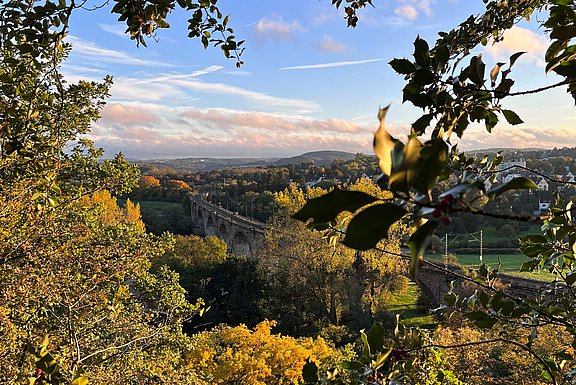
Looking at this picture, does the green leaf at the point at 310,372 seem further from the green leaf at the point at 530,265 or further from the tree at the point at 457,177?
the green leaf at the point at 530,265

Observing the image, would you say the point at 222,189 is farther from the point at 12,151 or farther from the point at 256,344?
the point at 12,151

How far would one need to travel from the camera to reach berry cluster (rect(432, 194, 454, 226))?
0.46 metres

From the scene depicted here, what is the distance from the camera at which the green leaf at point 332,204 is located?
0.45 meters

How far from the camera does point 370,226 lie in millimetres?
464

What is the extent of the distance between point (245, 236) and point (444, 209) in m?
28.7

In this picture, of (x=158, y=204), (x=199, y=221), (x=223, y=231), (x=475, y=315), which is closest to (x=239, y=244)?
(x=223, y=231)

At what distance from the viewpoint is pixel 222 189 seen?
50031 mm

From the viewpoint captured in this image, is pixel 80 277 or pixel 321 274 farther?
pixel 321 274

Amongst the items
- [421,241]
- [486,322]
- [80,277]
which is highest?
[421,241]

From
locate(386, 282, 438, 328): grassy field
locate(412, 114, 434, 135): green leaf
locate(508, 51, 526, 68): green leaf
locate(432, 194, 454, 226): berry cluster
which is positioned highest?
locate(508, 51, 526, 68): green leaf

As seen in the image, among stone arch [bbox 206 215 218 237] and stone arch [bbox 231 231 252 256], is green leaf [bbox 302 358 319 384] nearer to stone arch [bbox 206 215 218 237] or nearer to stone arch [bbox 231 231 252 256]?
stone arch [bbox 231 231 252 256]

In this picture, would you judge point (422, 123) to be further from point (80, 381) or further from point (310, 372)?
point (80, 381)

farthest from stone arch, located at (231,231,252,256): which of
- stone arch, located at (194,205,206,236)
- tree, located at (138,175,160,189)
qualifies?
tree, located at (138,175,160,189)

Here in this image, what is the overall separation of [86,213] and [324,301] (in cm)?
1152
